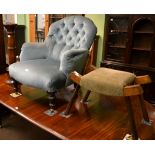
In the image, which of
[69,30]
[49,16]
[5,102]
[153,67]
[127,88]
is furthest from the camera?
[49,16]

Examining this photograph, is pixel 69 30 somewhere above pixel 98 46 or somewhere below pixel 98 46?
above

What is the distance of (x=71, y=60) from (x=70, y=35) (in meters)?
0.52

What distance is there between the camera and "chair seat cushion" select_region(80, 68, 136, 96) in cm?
121

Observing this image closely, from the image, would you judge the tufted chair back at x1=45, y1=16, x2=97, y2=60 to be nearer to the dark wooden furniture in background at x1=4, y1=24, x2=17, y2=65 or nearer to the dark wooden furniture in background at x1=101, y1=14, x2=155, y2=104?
the dark wooden furniture in background at x1=4, y1=24, x2=17, y2=65

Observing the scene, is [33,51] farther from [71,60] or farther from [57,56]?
[71,60]

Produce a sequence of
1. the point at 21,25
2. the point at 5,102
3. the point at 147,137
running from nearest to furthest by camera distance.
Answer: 1. the point at 147,137
2. the point at 5,102
3. the point at 21,25

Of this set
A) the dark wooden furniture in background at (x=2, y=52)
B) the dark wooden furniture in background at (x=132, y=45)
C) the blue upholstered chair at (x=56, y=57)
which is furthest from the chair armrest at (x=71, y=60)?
the dark wooden furniture in background at (x=132, y=45)

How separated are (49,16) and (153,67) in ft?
7.57

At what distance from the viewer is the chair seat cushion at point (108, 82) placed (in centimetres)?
121
